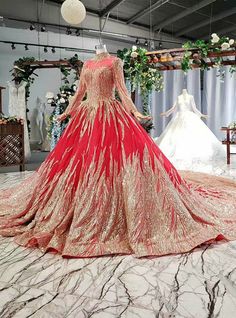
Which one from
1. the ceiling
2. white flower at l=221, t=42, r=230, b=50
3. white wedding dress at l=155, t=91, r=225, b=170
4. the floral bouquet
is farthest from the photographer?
the ceiling

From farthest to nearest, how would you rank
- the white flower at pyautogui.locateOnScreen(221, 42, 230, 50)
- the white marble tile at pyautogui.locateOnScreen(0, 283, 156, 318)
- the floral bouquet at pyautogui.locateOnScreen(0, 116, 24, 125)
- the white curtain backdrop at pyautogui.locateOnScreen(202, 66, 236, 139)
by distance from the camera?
the white curtain backdrop at pyautogui.locateOnScreen(202, 66, 236, 139) < the floral bouquet at pyautogui.locateOnScreen(0, 116, 24, 125) < the white flower at pyautogui.locateOnScreen(221, 42, 230, 50) < the white marble tile at pyautogui.locateOnScreen(0, 283, 156, 318)

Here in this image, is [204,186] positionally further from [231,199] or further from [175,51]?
[175,51]

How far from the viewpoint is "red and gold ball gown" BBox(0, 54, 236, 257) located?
6.73 feet

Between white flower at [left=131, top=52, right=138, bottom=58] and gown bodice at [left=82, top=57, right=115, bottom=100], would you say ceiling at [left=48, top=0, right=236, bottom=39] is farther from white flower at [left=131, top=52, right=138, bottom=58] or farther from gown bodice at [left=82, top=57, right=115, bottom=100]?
gown bodice at [left=82, top=57, right=115, bottom=100]

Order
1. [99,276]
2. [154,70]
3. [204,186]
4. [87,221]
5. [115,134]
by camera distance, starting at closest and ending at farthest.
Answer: [99,276] < [87,221] < [115,134] < [204,186] < [154,70]

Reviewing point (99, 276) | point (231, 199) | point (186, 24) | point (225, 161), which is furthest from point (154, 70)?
point (99, 276)

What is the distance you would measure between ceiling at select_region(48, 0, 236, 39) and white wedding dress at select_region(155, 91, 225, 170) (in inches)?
80.4

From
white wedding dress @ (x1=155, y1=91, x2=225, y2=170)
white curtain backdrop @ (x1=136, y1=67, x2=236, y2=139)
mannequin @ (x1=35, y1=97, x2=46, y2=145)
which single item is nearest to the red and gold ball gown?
white wedding dress @ (x1=155, y1=91, x2=225, y2=170)

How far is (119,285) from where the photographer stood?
1636 millimetres

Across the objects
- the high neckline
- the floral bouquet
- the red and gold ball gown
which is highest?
A: the high neckline

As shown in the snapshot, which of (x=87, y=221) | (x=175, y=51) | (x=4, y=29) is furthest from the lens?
(x=4, y=29)

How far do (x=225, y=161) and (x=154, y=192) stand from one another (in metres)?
4.53

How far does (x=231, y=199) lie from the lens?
9.87 feet

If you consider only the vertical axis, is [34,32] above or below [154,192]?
above
